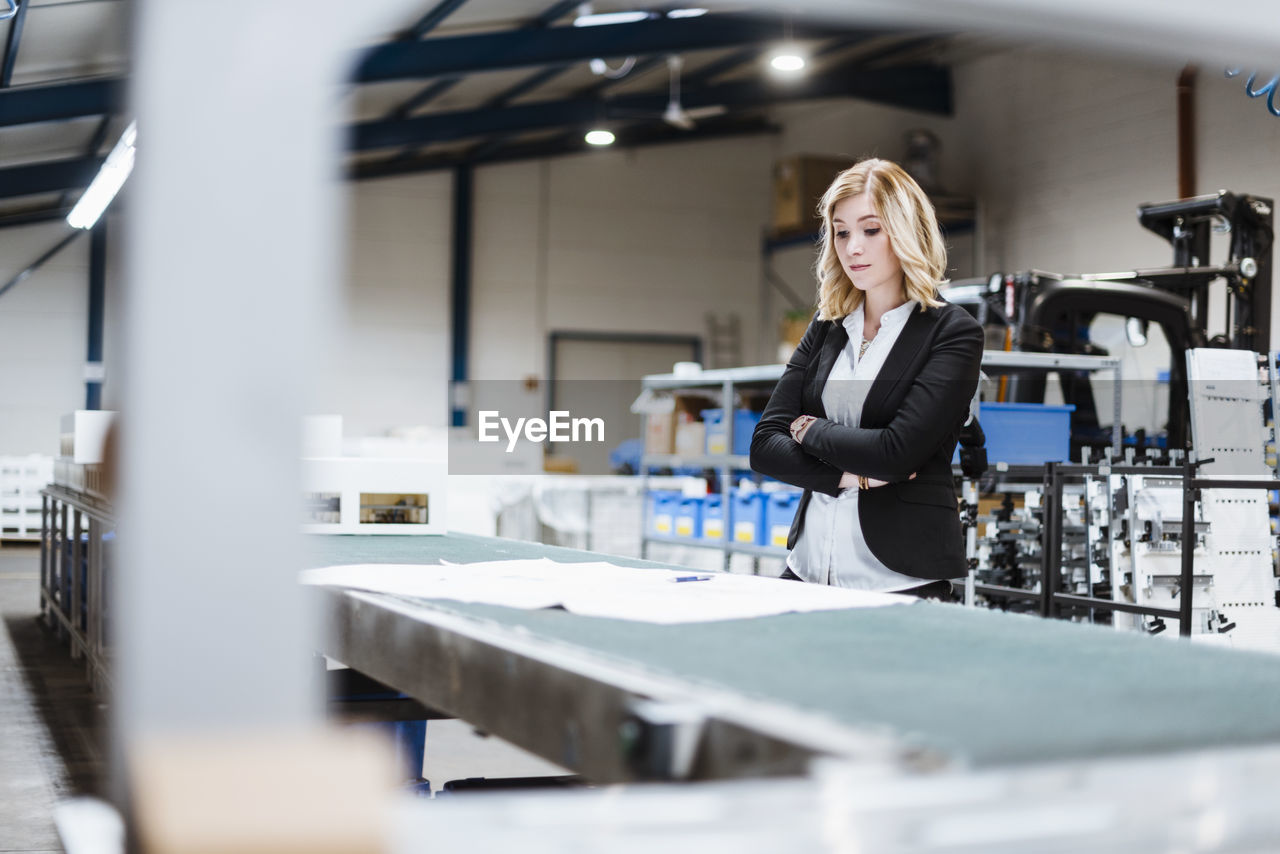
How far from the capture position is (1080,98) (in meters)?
11.4

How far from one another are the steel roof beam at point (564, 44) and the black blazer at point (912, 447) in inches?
297

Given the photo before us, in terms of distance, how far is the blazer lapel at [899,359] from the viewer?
2268 mm

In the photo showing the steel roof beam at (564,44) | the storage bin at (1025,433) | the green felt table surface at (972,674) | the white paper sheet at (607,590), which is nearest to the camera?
the green felt table surface at (972,674)

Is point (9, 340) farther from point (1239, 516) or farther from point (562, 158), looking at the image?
point (1239, 516)

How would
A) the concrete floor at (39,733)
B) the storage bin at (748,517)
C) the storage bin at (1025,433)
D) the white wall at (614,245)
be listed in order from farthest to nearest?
the white wall at (614,245)
the storage bin at (748,517)
the storage bin at (1025,433)
the concrete floor at (39,733)

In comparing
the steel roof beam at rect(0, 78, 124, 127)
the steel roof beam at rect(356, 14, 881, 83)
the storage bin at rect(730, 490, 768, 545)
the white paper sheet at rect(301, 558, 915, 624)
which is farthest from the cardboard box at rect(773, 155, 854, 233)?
the white paper sheet at rect(301, 558, 915, 624)

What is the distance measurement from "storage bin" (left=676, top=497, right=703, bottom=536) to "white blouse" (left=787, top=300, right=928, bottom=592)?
4.25m

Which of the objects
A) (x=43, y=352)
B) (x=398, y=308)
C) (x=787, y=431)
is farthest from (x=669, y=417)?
(x=43, y=352)

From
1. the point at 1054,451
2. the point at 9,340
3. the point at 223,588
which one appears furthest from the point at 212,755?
the point at 9,340

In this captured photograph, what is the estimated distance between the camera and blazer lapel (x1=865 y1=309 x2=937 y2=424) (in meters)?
2.27

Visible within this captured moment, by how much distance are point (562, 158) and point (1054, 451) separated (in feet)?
33.3

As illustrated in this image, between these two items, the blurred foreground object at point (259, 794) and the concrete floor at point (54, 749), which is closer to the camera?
the blurred foreground object at point (259, 794)

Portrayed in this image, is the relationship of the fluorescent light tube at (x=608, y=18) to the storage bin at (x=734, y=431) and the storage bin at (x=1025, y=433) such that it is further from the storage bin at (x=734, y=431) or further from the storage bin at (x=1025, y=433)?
the storage bin at (x=1025, y=433)

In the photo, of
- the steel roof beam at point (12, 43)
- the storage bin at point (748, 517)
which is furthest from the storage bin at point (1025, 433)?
the steel roof beam at point (12, 43)
